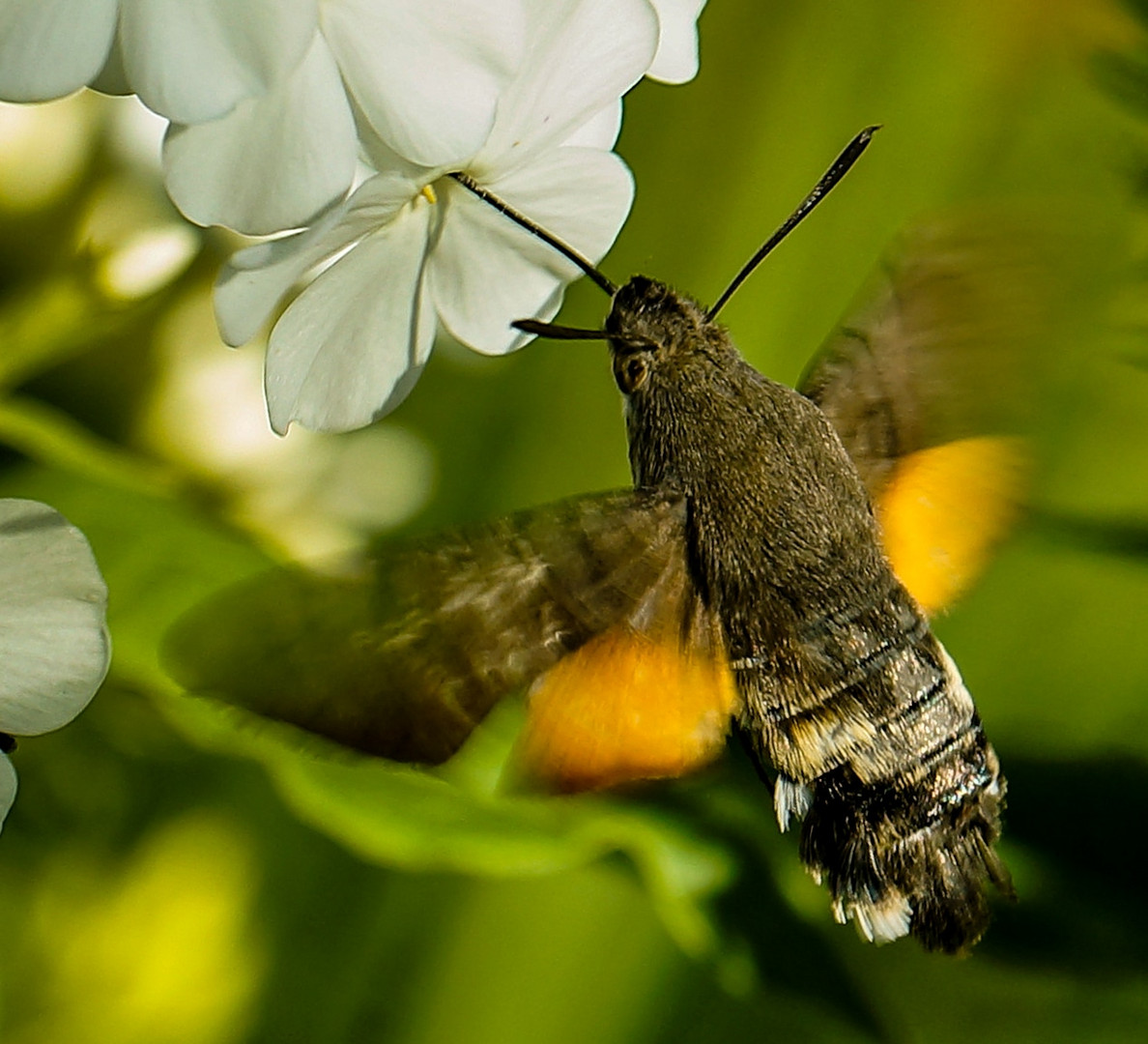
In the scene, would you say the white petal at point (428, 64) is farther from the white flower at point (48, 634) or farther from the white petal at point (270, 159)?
the white flower at point (48, 634)

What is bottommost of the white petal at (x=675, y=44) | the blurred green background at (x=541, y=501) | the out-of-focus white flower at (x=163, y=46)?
the blurred green background at (x=541, y=501)

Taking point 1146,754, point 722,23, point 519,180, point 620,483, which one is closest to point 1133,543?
point 1146,754

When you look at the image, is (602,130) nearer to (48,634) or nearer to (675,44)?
(675,44)

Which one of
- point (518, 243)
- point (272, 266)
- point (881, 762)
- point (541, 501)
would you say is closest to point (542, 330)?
point (518, 243)

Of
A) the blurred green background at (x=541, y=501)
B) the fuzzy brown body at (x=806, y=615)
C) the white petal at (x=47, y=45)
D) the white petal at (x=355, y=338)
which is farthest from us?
the blurred green background at (x=541, y=501)

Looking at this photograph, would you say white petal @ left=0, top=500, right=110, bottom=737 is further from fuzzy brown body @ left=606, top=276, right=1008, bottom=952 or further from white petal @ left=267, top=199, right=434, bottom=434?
fuzzy brown body @ left=606, top=276, right=1008, bottom=952

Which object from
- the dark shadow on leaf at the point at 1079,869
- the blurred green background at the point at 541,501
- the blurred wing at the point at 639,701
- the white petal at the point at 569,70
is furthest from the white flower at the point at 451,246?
the dark shadow on leaf at the point at 1079,869

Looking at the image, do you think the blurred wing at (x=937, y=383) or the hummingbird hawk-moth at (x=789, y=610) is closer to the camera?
the hummingbird hawk-moth at (x=789, y=610)
